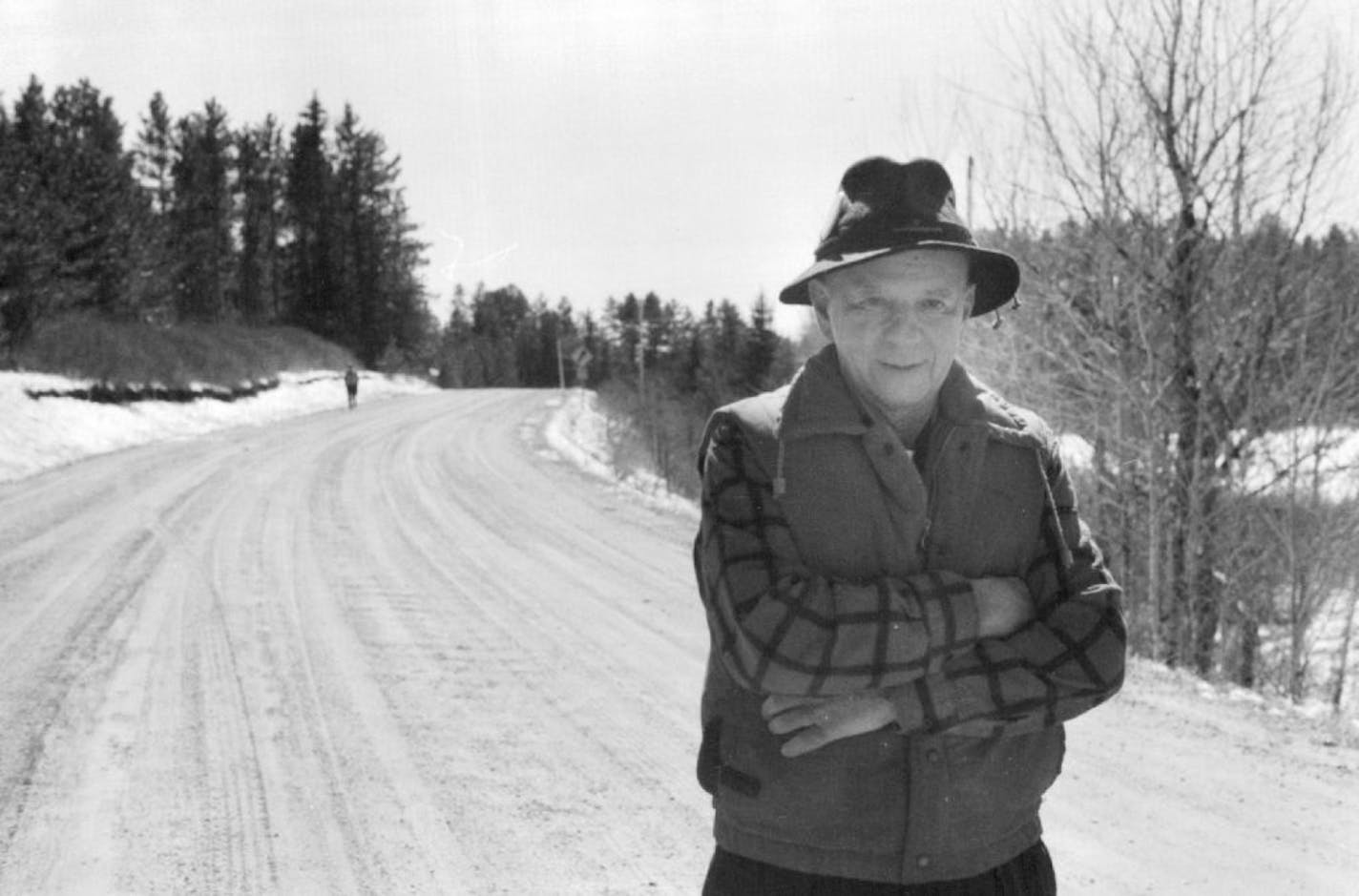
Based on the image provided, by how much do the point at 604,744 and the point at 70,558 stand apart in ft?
20.0

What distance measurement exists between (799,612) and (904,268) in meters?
0.57

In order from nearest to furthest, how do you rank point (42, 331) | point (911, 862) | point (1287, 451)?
point (911, 862) < point (1287, 451) < point (42, 331)

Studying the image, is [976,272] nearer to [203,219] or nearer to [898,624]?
[898,624]

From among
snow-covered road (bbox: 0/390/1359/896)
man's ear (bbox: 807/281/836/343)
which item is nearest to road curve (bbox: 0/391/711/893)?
snow-covered road (bbox: 0/390/1359/896)

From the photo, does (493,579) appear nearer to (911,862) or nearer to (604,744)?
(604,744)

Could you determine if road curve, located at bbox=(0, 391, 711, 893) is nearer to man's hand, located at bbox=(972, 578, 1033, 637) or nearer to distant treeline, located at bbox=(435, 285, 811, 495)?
man's hand, located at bbox=(972, 578, 1033, 637)

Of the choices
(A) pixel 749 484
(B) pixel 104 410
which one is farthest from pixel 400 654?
(B) pixel 104 410

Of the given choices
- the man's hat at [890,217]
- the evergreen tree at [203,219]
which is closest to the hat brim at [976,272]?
the man's hat at [890,217]

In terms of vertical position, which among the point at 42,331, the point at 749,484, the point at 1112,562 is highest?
the point at 42,331

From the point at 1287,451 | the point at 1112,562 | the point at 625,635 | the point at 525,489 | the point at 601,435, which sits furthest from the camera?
the point at 601,435

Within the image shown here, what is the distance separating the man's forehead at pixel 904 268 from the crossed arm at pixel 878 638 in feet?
1.05

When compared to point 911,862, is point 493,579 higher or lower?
lower

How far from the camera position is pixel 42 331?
69.7 ft

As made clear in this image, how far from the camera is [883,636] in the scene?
157 cm
